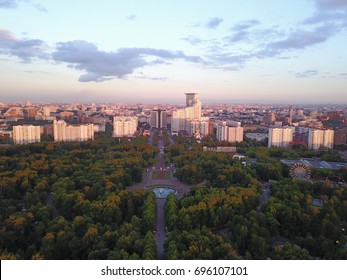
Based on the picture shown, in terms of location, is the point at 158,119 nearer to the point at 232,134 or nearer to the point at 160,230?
the point at 232,134

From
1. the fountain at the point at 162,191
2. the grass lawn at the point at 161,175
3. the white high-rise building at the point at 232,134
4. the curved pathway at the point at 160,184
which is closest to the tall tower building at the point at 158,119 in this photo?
the white high-rise building at the point at 232,134

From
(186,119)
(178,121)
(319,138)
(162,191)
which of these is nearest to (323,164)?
(319,138)

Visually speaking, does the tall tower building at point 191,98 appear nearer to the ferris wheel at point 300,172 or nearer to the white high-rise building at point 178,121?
the white high-rise building at point 178,121

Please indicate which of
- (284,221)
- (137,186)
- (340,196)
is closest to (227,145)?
(137,186)

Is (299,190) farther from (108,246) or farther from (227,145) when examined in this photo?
(227,145)

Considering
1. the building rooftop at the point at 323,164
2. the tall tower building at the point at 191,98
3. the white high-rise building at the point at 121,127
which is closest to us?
the building rooftop at the point at 323,164

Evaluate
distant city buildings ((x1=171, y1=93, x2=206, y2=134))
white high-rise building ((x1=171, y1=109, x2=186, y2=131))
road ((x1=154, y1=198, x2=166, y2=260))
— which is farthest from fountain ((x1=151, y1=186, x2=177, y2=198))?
white high-rise building ((x1=171, y1=109, x2=186, y2=131))
